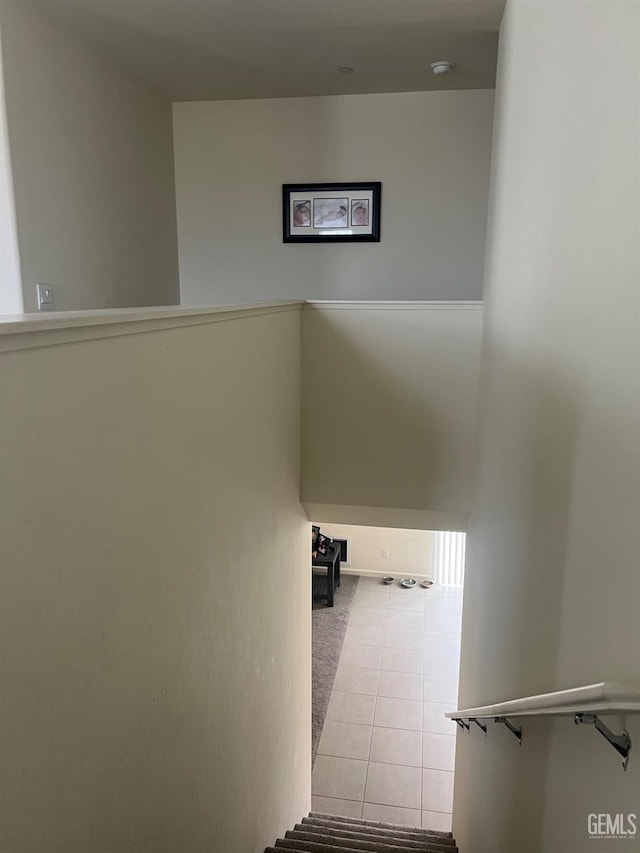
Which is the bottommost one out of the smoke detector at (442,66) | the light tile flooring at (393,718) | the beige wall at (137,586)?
the light tile flooring at (393,718)

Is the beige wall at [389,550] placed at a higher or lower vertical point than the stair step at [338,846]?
lower

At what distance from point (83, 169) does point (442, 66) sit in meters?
2.25

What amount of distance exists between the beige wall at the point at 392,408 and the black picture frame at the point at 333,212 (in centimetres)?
115

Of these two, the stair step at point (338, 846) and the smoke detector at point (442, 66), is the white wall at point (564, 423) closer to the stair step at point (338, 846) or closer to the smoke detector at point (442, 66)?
the stair step at point (338, 846)

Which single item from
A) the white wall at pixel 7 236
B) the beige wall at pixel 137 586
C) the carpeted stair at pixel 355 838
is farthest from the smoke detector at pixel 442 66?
the carpeted stair at pixel 355 838

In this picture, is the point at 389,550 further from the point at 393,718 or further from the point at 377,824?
the point at 377,824

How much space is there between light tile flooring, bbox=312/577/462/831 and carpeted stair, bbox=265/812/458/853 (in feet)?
1.11

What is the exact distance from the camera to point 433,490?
379 centimetres

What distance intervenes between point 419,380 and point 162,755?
2.47 metres

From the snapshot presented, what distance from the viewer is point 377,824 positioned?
4.27 m

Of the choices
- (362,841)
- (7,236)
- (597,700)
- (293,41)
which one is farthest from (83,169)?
(362,841)

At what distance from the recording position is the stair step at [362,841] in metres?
3.41

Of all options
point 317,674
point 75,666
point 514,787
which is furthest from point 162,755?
point 317,674

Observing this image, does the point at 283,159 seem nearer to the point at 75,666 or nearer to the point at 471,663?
the point at 471,663
